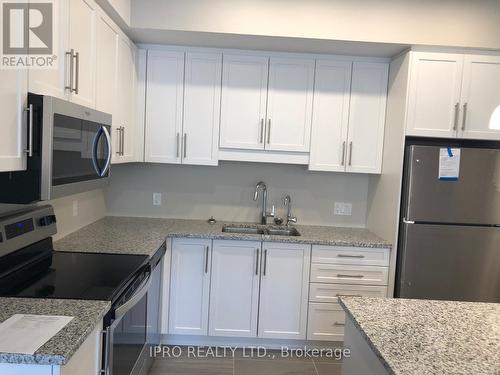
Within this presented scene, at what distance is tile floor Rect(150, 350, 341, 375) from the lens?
267cm

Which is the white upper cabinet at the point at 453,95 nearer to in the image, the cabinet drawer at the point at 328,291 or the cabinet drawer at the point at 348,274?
the cabinet drawer at the point at 348,274

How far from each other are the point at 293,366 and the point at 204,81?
7.41ft

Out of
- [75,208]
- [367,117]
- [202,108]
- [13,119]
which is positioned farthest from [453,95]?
[75,208]

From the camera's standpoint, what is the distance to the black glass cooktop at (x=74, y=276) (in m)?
1.58

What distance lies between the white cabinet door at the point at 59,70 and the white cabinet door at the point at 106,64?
422 millimetres

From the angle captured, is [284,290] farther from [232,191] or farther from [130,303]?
[130,303]

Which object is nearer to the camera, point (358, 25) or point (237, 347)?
point (358, 25)

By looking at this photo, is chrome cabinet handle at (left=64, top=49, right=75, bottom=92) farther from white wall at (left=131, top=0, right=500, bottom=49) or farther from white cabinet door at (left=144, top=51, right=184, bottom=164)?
white cabinet door at (left=144, top=51, right=184, bottom=164)

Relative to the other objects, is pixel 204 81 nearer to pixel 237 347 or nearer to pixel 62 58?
pixel 62 58

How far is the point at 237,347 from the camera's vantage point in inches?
118

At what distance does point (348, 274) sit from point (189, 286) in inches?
47.6

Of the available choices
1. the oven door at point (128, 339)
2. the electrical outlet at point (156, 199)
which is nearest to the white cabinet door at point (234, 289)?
the oven door at point (128, 339)

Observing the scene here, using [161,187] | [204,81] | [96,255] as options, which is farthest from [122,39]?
[96,255]

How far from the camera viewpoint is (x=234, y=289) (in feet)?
9.52
